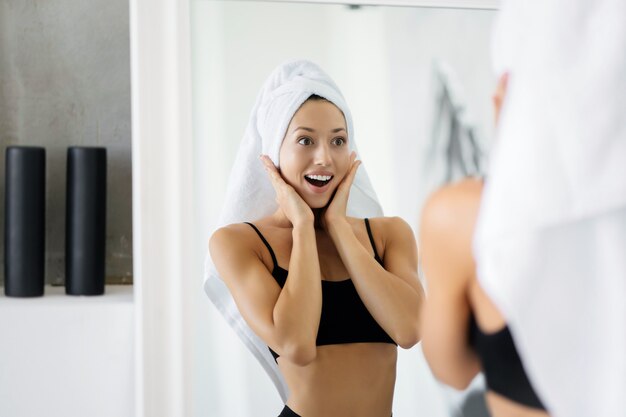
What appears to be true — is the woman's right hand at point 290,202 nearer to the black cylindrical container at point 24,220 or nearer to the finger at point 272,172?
the finger at point 272,172

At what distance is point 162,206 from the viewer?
8.07 ft

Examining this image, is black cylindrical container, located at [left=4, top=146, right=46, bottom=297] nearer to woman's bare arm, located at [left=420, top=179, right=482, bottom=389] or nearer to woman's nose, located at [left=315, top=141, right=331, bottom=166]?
woman's nose, located at [left=315, top=141, right=331, bottom=166]

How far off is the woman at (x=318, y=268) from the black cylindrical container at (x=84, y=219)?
64 cm

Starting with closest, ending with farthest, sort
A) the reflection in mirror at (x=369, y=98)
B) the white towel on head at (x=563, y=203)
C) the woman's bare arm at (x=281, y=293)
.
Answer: the white towel on head at (x=563, y=203) → the woman's bare arm at (x=281, y=293) → the reflection in mirror at (x=369, y=98)

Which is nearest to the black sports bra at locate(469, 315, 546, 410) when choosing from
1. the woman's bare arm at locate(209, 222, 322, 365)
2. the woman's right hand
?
the woman's bare arm at locate(209, 222, 322, 365)

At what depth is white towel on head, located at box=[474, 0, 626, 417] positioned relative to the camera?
0.87m

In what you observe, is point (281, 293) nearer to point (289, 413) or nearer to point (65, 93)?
point (289, 413)

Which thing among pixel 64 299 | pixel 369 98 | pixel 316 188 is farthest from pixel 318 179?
pixel 64 299

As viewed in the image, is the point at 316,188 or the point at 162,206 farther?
the point at 162,206

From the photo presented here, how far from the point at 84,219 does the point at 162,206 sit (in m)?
0.22

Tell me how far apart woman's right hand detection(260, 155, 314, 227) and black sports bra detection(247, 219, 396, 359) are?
11 centimetres

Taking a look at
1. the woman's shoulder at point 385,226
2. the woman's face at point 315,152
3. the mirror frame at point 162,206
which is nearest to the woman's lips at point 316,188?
the woman's face at point 315,152

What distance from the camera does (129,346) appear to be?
2482 millimetres

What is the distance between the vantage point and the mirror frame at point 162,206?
2.43 meters
